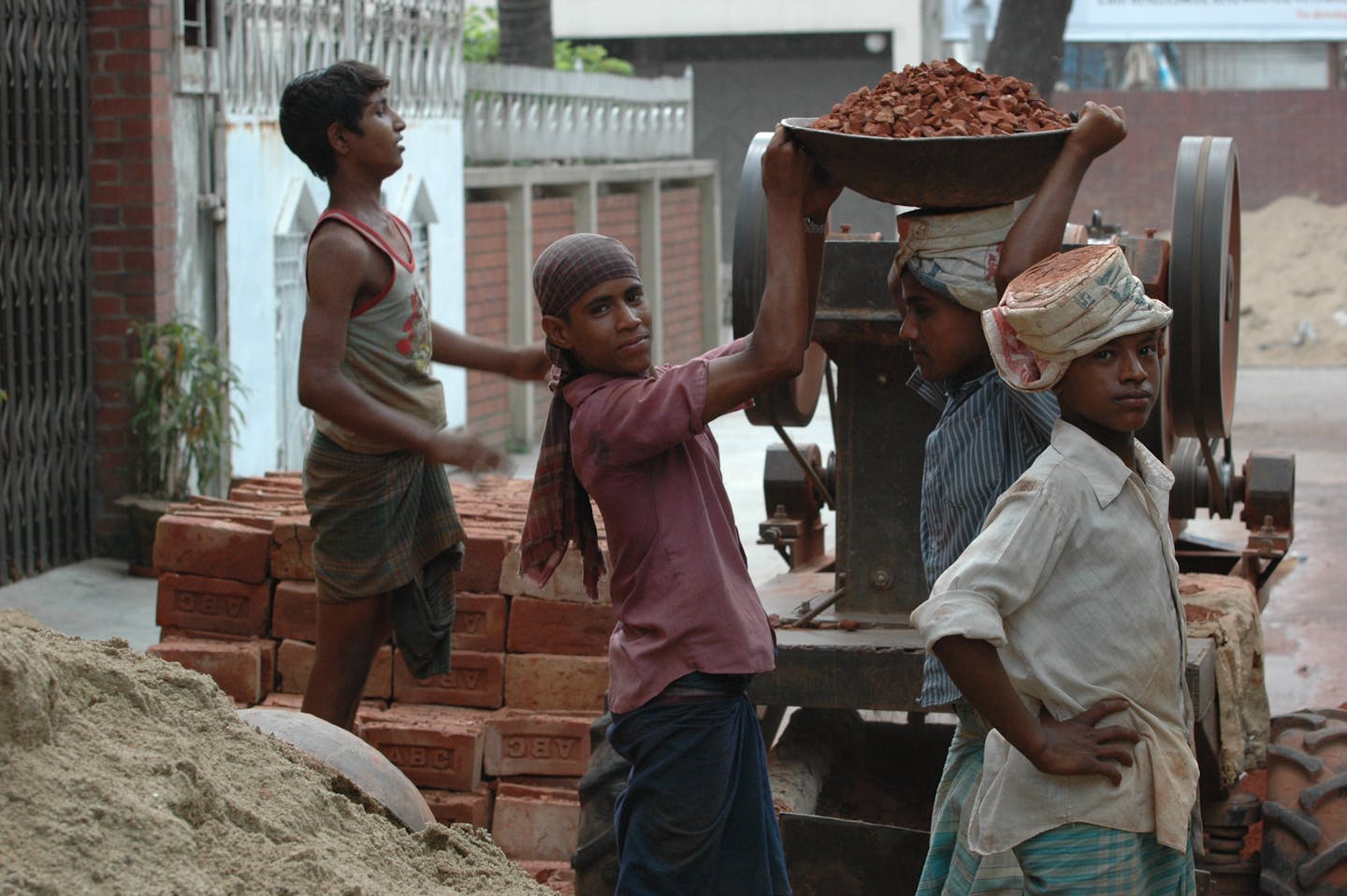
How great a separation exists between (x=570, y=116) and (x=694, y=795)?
1258cm

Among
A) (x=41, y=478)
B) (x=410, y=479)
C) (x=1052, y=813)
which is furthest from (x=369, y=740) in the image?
(x=41, y=478)

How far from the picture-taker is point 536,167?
47.6 ft

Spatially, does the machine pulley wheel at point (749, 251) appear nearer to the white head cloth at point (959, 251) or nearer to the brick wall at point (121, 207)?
the white head cloth at point (959, 251)

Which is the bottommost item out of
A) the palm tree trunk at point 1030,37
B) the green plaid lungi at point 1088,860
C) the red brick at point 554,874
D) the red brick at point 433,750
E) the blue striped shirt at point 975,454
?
the red brick at point 554,874

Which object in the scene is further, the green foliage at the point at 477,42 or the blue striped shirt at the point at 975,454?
the green foliage at the point at 477,42

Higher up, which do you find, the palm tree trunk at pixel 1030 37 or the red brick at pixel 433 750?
the palm tree trunk at pixel 1030 37

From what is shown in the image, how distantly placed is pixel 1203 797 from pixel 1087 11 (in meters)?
27.3

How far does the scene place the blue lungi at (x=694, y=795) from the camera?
10.3 ft

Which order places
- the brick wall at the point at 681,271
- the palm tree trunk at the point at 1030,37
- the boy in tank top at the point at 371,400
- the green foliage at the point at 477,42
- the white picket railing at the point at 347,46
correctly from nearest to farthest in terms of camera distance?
the boy in tank top at the point at 371,400
the white picket railing at the point at 347,46
the palm tree trunk at the point at 1030,37
the brick wall at the point at 681,271
the green foliage at the point at 477,42

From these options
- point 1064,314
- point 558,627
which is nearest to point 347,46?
point 558,627

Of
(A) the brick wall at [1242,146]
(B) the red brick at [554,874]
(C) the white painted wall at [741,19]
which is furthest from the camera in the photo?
(C) the white painted wall at [741,19]

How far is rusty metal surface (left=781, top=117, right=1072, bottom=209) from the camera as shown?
3006 millimetres

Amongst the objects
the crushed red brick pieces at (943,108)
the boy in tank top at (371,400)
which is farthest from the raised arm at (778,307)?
the boy in tank top at (371,400)

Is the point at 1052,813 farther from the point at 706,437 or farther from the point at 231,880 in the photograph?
the point at 231,880
